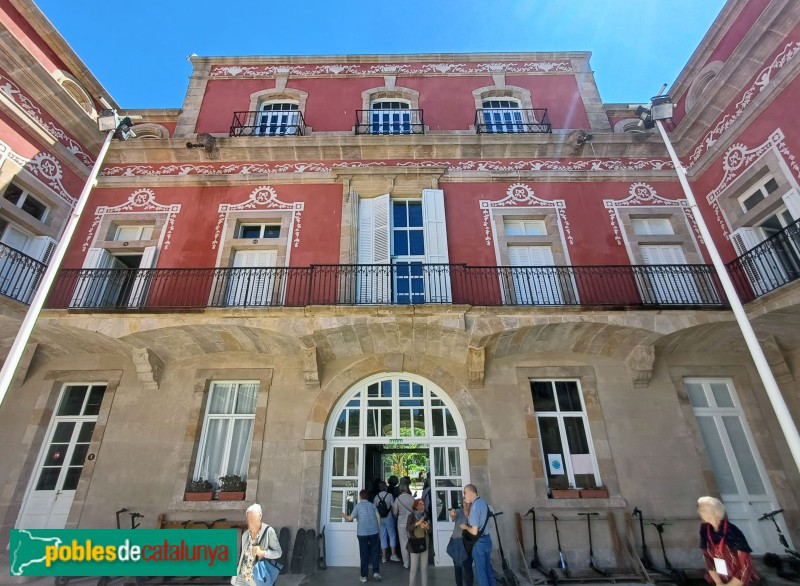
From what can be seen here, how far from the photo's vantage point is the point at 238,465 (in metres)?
7.75

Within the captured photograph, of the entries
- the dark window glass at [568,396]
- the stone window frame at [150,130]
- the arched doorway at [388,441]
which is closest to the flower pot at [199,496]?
the arched doorway at [388,441]

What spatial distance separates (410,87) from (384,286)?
683 cm

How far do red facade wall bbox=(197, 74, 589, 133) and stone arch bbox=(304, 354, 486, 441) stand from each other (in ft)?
21.3

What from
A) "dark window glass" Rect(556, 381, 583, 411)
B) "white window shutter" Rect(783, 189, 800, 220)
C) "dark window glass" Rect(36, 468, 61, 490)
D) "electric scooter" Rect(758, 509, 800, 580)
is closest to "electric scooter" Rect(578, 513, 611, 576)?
"dark window glass" Rect(556, 381, 583, 411)

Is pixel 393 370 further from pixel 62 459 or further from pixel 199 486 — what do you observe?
pixel 62 459

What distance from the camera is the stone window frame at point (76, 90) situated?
10190 mm

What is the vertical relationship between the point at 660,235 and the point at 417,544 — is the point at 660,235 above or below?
above

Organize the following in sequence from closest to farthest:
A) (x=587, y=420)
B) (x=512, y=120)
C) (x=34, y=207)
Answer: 1. (x=587, y=420)
2. (x=34, y=207)
3. (x=512, y=120)

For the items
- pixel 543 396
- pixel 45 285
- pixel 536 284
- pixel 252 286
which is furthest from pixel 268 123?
pixel 543 396

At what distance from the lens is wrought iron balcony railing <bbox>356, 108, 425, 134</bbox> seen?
36.6 ft

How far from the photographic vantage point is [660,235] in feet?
30.1

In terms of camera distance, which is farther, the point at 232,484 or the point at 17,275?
the point at 17,275

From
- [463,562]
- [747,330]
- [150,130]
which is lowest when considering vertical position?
→ [463,562]

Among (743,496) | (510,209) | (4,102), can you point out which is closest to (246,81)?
(4,102)
